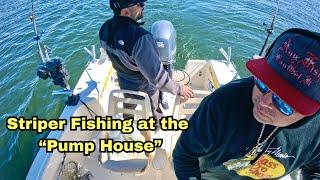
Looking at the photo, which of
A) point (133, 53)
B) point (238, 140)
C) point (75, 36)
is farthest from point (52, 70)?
point (75, 36)

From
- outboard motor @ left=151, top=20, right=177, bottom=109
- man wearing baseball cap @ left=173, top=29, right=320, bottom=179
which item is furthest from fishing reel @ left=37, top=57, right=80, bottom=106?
man wearing baseball cap @ left=173, top=29, right=320, bottom=179

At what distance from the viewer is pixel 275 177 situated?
5.91ft

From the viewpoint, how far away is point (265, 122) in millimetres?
1383

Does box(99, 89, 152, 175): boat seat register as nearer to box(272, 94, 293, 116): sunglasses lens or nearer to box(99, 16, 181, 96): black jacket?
Result: box(99, 16, 181, 96): black jacket

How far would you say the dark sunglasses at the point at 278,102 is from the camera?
1230 mm

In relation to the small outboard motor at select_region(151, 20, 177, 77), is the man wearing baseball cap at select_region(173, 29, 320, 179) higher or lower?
higher

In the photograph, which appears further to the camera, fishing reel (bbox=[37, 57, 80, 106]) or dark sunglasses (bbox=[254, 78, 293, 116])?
fishing reel (bbox=[37, 57, 80, 106])

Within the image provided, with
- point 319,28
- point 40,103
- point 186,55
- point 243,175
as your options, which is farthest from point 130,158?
point 319,28

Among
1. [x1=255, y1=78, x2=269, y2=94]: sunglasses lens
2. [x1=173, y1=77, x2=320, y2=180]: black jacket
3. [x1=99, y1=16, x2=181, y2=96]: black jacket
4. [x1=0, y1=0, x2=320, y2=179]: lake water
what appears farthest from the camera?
[x1=0, y1=0, x2=320, y2=179]: lake water

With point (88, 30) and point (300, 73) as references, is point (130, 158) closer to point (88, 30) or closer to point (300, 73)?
point (300, 73)

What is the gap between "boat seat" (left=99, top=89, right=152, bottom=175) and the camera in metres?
3.10

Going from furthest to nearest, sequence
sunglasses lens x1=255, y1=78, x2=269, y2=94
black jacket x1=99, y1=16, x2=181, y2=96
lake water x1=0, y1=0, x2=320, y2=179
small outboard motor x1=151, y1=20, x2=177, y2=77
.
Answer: lake water x1=0, y1=0, x2=320, y2=179, small outboard motor x1=151, y1=20, x2=177, y2=77, black jacket x1=99, y1=16, x2=181, y2=96, sunglasses lens x1=255, y1=78, x2=269, y2=94

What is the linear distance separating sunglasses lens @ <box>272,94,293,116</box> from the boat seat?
6.08 ft

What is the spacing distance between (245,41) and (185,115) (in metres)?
4.17
